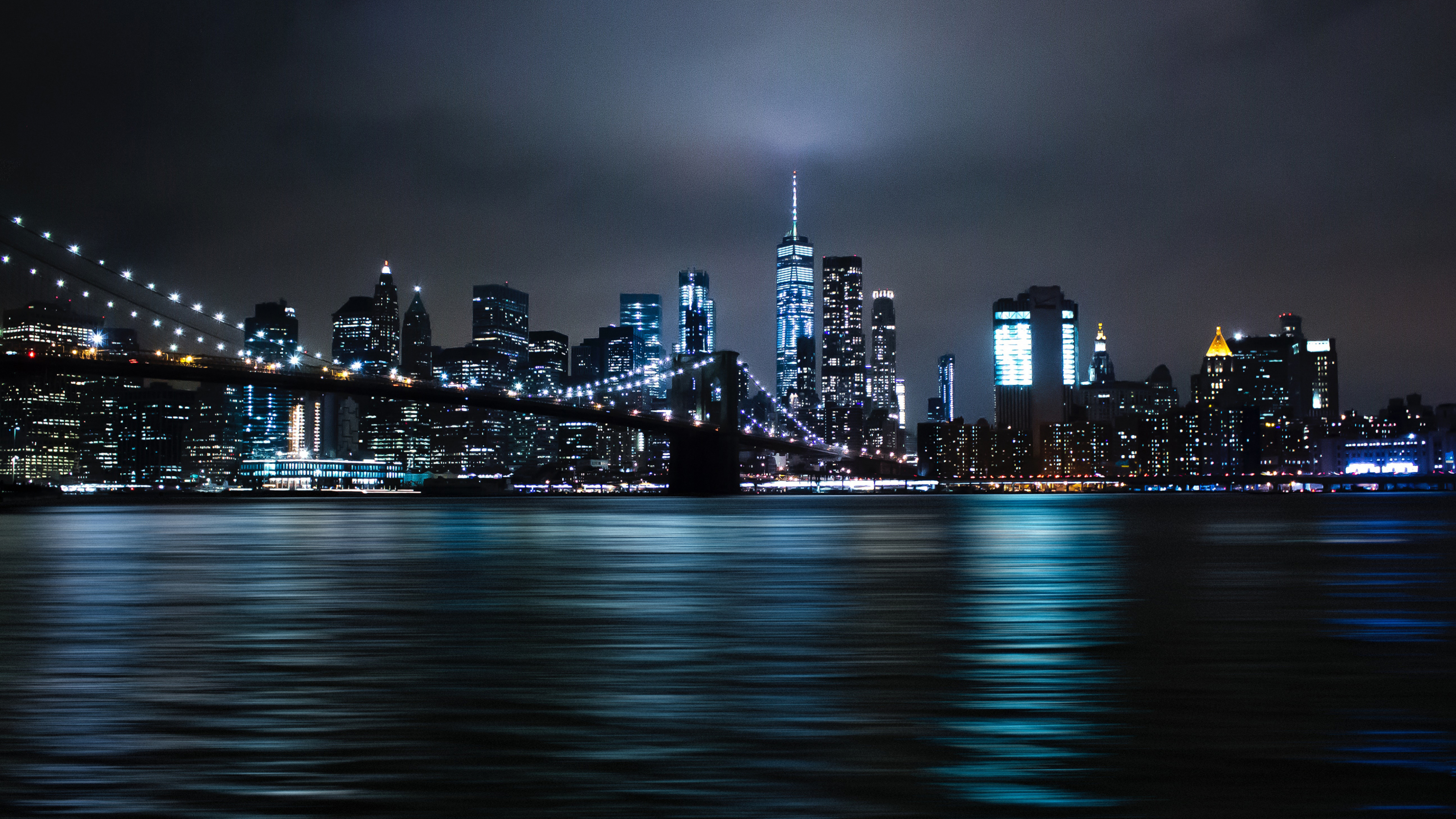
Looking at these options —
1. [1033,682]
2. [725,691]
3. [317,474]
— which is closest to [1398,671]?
[1033,682]

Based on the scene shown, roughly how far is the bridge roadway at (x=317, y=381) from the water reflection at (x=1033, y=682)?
52.6 meters

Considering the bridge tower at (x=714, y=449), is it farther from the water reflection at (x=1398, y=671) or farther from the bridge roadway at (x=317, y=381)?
the water reflection at (x=1398, y=671)

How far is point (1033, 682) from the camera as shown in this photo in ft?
23.2

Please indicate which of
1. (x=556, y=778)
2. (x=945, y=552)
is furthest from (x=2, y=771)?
(x=945, y=552)

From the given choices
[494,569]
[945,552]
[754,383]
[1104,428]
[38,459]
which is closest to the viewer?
[494,569]

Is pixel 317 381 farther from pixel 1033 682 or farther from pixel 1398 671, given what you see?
pixel 1398 671

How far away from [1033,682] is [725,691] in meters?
1.84

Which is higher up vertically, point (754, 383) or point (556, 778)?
point (754, 383)

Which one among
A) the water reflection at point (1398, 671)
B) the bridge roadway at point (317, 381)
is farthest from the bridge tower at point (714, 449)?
the water reflection at point (1398, 671)

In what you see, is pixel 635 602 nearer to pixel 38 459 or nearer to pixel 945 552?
pixel 945 552

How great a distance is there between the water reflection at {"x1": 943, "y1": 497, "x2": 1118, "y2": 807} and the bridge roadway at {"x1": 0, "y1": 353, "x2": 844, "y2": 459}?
52647 millimetres

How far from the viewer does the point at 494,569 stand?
56.0ft

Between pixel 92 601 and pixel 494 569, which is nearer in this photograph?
pixel 92 601

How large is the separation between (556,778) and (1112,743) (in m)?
2.44
